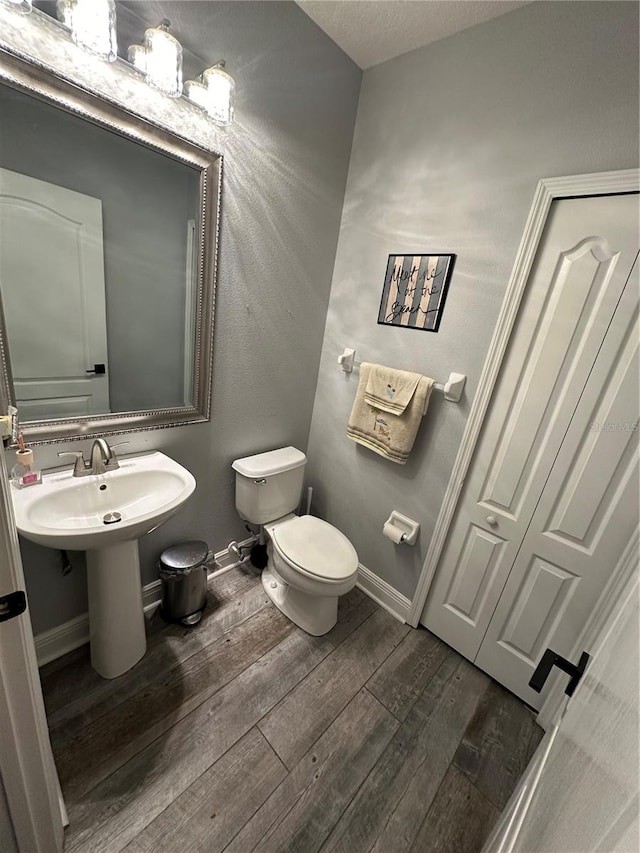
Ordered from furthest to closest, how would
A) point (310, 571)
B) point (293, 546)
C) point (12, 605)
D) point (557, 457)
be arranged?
point (293, 546), point (310, 571), point (557, 457), point (12, 605)

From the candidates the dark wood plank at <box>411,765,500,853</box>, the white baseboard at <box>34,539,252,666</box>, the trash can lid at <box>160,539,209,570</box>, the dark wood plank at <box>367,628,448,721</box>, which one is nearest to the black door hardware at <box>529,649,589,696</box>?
the dark wood plank at <box>411,765,500,853</box>

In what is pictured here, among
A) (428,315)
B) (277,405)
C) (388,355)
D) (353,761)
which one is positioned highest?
(428,315)

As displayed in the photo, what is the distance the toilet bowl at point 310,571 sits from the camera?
1.48m

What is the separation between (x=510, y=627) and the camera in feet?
4.74

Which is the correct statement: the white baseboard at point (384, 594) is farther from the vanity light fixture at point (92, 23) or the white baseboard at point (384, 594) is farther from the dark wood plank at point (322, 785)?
the vanity light fixture at point (92, 23)

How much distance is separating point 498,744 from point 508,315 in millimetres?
1645

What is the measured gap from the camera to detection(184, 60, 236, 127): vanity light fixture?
111 centimetres

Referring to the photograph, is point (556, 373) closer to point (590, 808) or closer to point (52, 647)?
point (590, 808)

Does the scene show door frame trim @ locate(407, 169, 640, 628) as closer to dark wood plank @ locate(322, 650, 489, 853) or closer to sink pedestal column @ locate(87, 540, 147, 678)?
dark wood plank @ locate(322, 650, 489, 853)

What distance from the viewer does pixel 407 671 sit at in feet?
5.00

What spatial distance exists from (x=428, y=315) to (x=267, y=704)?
5.68ft

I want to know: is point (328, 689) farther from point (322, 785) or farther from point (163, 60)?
point (163, 60)

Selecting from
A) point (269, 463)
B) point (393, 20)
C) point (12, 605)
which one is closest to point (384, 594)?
point (269, 463)

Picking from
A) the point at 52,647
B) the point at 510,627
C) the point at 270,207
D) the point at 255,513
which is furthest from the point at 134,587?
the point at 270,207
